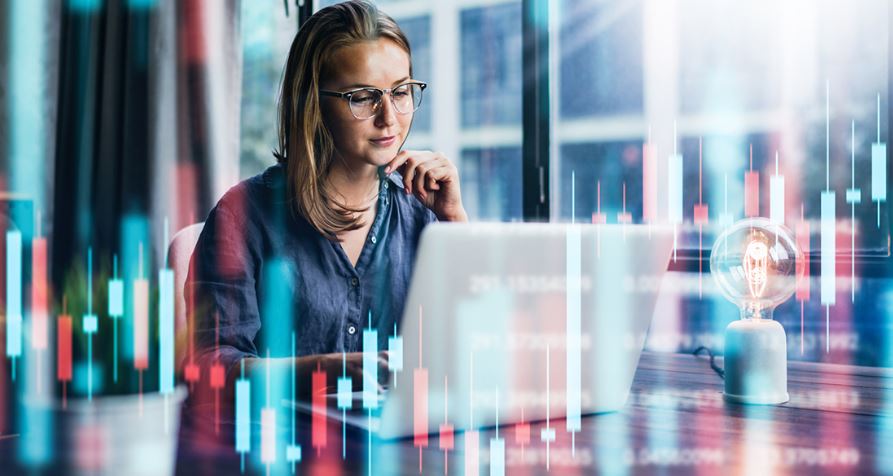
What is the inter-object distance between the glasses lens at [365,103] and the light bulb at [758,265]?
63 cm

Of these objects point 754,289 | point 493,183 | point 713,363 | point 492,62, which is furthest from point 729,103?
point 754,289

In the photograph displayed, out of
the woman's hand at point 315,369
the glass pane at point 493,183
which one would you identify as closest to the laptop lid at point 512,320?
the woman's hand at point 315,369

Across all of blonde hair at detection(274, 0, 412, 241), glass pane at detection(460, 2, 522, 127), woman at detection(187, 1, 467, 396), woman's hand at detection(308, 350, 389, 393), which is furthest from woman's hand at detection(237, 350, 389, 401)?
glass pane at detection(460, 2, 522, 127)

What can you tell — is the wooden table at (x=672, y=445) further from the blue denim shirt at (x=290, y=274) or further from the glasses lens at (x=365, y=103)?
the glasses lens at (x=365, y=103)

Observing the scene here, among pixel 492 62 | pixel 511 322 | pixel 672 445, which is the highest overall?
pixel 492 62

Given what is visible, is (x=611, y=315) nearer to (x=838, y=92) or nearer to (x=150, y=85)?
(x=838, y=92)

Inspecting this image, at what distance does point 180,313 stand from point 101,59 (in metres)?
1.43

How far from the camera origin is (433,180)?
5.12ft

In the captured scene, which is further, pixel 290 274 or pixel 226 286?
pixel 290 274

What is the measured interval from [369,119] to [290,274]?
303 mm

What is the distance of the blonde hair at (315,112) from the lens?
1.49 metres

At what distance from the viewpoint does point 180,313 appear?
60.2 inches

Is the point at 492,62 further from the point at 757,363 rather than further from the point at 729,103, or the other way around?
the point at 757,363

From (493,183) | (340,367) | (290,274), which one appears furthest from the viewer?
(493,183)
